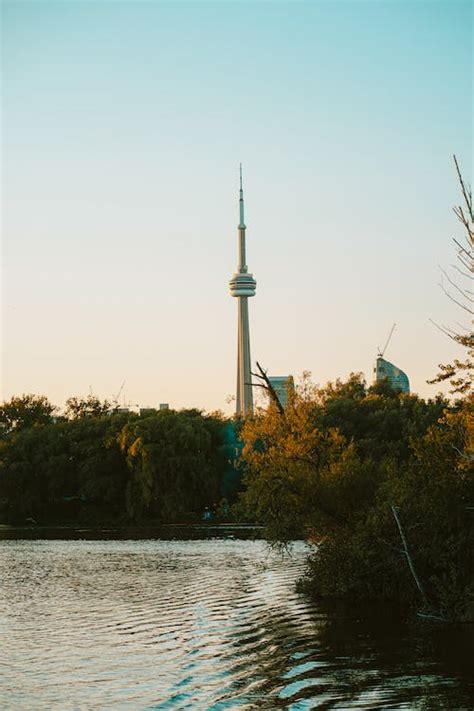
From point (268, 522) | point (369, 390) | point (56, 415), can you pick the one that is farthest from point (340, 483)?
point (56, 415)

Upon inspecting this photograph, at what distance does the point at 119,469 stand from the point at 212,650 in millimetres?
65076

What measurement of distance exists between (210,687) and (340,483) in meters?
15.4

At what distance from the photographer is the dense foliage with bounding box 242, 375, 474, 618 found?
27875 millimetres

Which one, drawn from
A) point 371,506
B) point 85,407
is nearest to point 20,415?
point 85,407

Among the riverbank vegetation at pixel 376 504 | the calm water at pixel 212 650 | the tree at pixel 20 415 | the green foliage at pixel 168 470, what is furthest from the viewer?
the tree at pixel 20 415

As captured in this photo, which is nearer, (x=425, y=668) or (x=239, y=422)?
(x=425, y=668)

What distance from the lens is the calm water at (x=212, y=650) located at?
19.1 metres

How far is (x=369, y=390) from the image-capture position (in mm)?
105812

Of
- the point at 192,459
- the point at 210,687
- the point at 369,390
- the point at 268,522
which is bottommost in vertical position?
the point at 210,687

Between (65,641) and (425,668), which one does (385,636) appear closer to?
(425,668)

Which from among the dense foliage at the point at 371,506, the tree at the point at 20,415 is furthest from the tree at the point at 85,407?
the dense foliage at the point at 371,506

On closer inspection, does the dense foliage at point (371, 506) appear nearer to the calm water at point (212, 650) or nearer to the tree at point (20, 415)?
the calm water at point (212, 650)

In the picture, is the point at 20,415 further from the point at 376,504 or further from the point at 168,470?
the point at 376,504

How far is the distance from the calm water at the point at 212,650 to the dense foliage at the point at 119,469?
4111 cm
